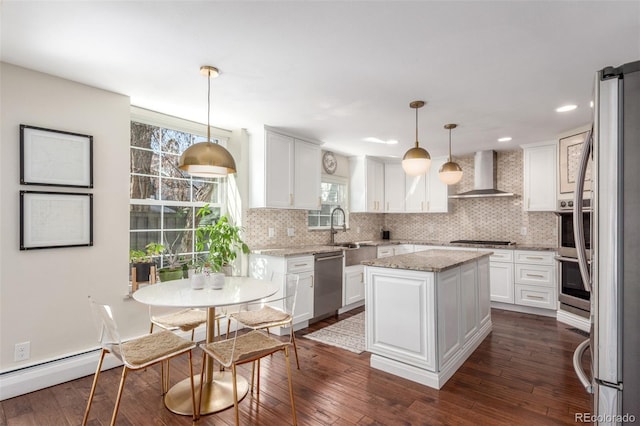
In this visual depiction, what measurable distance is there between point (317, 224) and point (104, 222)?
2.92m

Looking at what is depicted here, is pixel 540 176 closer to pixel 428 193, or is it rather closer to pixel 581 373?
pixel 428 193

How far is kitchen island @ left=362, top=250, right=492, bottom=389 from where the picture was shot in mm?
2477

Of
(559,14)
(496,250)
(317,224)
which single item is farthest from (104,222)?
(496,250)

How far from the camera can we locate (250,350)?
6.60 feet

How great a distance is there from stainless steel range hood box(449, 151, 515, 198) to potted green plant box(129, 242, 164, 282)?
4.34 metres

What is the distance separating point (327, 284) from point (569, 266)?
9.44 feet

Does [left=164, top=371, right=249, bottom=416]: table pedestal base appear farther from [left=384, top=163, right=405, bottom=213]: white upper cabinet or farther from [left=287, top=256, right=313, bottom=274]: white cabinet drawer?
[left=384, top=163, right=405, bottom=213]: white upper cabinet

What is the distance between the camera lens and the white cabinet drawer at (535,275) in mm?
4242

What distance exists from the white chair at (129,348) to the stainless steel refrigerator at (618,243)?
6.47ft

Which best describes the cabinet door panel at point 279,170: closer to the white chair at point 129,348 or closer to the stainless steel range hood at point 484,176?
the white chair at point 129,348

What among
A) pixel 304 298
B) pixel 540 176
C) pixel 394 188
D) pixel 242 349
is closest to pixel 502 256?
pixel 540 176

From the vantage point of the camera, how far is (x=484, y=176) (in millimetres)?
5078

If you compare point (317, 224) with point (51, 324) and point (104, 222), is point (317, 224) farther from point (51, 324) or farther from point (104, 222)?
point (51, 324)

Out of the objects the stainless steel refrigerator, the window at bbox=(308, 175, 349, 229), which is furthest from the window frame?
the stainless steel refrigerator
